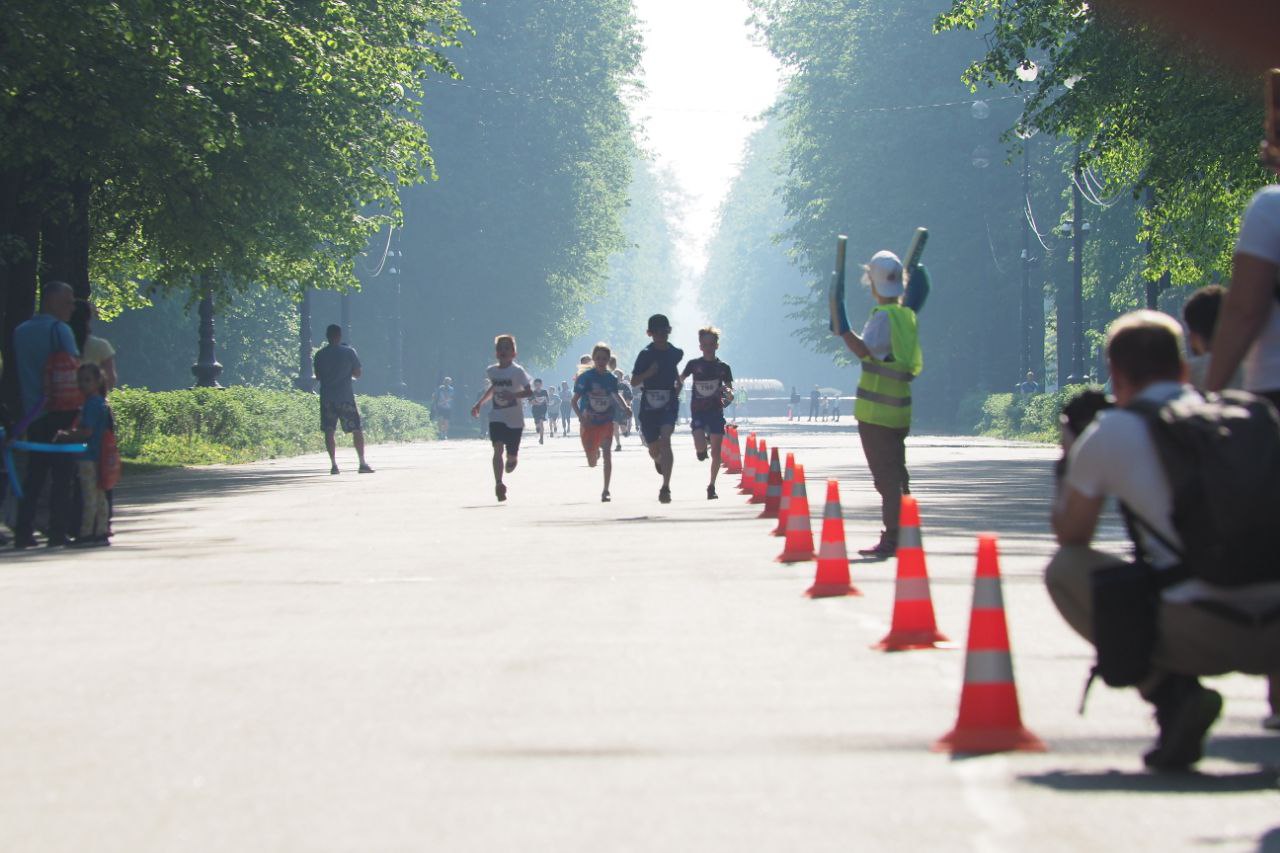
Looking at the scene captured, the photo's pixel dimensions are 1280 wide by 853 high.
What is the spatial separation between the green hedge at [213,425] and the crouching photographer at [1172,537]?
22.7 meters

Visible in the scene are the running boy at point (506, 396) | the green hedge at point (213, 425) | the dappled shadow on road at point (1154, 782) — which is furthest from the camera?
the green hedge at point (213, 425)

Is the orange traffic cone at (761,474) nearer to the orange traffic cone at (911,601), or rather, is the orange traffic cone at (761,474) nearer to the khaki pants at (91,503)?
the khaki pants at (91,503)

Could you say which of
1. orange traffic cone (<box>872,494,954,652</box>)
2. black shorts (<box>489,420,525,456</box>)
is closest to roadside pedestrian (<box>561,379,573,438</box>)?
black shorts (<box>489,420,525,456</box>)

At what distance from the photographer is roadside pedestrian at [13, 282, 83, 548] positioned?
15.5m

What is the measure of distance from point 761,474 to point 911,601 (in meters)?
11.1

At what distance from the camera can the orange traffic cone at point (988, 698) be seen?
6.62 meters

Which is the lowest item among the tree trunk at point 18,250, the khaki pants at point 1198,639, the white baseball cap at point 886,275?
the khaki pants at point 1198,639

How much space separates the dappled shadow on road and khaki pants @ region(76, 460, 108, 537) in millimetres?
10909

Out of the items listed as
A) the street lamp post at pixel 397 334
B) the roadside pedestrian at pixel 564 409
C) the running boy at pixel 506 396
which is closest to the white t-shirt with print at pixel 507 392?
the running boy at pixel 506 396

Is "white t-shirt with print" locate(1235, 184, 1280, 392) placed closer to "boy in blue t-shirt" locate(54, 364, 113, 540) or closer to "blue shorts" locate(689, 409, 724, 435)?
"boy in blue t-shirt" locate(54, 364, 113, 540)

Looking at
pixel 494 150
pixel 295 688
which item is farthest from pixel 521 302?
pixel 295 688

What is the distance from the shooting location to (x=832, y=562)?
1155 centimetres

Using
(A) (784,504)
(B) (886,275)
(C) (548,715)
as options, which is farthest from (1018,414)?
(C) (548,715)

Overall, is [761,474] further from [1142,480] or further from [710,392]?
[1142,480]
